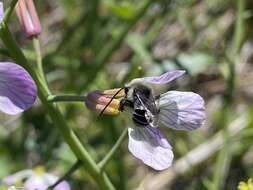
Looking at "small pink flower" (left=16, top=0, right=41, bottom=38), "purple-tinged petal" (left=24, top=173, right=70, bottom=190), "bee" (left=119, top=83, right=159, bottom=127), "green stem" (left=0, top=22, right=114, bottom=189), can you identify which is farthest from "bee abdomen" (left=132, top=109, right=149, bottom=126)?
"purple-tinged petal" (left=24, top=173, right=70, bottom=190)

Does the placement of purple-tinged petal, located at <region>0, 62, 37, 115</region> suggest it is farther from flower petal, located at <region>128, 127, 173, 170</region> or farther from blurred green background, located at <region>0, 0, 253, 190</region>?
blurred green background, located at <region>0, 0, 253, 190</region>

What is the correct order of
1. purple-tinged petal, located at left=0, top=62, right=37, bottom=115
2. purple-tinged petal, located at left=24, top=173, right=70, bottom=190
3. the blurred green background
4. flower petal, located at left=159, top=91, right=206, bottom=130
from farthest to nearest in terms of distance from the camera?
the blurred green background
purple-tinged petal, located at left=24, top=173, right=70, bottom=190
flower petal, located at left=159, top=91, right=206, bottom=130
purple-tinged petal, located at left=0, top=62, right=37, bottom=115

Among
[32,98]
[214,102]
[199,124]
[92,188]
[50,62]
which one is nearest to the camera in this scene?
[32,98]

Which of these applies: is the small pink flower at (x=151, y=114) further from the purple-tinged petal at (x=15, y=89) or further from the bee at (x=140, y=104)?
the purple-tinged petal at (x=15, y=89)

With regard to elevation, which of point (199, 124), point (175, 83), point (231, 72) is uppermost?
point (199, 124)

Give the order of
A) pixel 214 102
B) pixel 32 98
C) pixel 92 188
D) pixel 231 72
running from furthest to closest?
pixel 214 102
pixel 92 188
pixel 231 72
pixel 32 98

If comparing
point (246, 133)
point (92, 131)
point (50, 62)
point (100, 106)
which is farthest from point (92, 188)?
point (100, 106)

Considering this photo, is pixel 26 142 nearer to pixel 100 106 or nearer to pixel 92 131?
pixel 92 131
